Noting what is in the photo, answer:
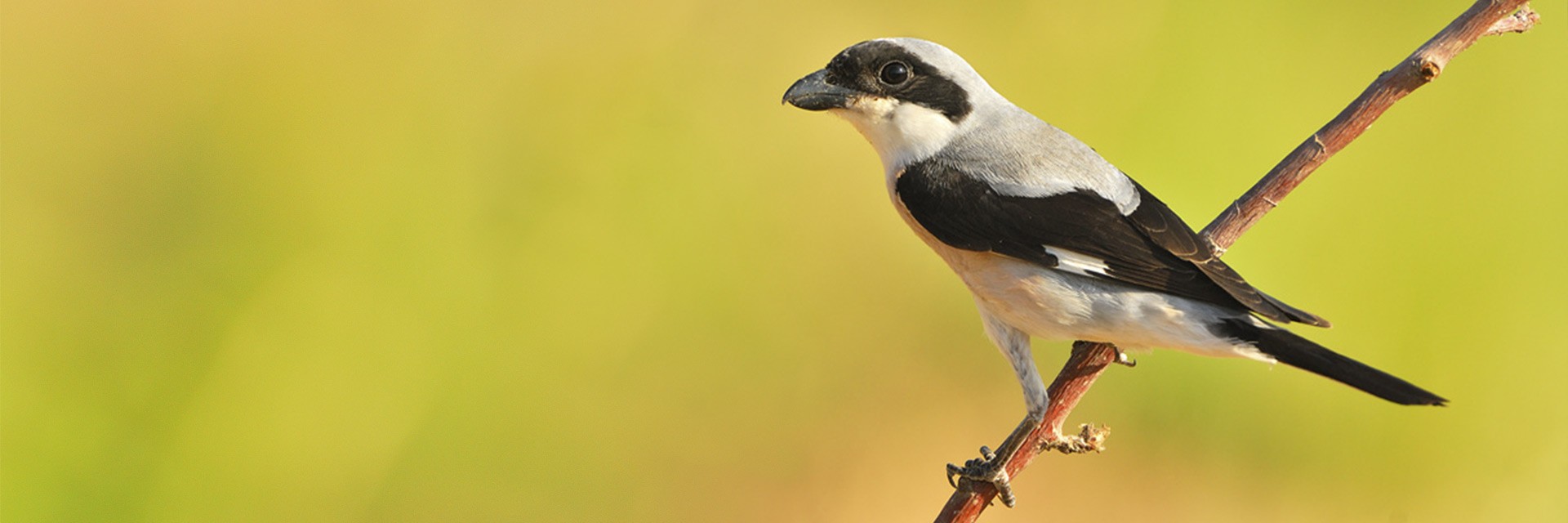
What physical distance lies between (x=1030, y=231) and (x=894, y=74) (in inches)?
15.0

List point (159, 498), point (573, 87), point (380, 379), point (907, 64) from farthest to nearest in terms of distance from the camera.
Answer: point (573, 87) → point (380, 379) → point (159, 498) → point (907, 64)

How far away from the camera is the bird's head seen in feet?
6.69

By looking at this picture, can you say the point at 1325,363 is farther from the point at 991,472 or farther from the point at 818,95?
the point at 818,95

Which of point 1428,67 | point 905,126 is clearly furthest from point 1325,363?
point 905,126

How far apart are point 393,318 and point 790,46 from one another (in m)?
1.26

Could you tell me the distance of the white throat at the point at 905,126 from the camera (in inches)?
81.6

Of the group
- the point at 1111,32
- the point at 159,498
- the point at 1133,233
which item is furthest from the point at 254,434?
the point at 1111,32

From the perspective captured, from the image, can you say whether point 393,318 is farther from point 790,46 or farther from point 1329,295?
point 1329,295

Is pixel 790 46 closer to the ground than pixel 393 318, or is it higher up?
higher up

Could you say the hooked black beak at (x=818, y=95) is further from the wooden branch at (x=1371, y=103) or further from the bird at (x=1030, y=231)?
the wooden branch at (x=1371, y=103)

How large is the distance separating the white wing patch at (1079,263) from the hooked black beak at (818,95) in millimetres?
436

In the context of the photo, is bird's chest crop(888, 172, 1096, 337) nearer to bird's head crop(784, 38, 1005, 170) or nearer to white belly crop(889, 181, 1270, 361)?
white belly crop(889, 181, 1270, 361)

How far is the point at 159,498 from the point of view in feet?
8.02

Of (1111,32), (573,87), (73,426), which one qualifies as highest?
(1111,32)
